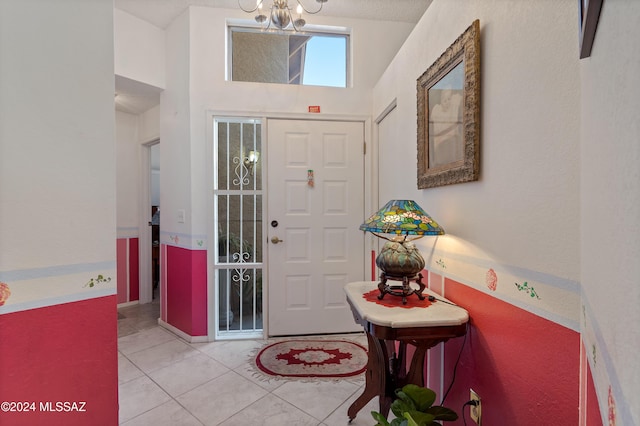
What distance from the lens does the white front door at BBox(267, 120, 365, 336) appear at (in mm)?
2732

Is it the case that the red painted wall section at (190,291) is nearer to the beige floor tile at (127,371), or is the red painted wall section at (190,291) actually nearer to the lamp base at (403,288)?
the beige floor tile at (127,371)

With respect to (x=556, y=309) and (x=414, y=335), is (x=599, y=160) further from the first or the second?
(x=414, y=335)

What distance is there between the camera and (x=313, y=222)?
2.78m

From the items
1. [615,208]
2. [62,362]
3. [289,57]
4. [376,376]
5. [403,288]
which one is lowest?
[376,376]

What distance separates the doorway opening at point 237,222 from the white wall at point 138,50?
822 mm

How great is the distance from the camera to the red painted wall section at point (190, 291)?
2.67 meters

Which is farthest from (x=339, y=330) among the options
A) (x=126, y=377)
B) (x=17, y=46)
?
(x=17, y=46)

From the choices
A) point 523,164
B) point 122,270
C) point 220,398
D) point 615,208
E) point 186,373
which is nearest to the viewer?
point 615,208

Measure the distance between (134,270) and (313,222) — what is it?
Result: 2495 millimetres

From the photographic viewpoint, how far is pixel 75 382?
117cm

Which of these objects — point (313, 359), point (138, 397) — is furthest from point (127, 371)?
point (313, 359)

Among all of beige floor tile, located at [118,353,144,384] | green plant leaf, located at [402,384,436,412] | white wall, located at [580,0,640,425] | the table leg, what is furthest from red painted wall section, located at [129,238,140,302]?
white wall, located at [580,0,640,425]

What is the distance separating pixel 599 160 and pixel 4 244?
5.53 feet

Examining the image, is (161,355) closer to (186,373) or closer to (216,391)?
(186,373)
